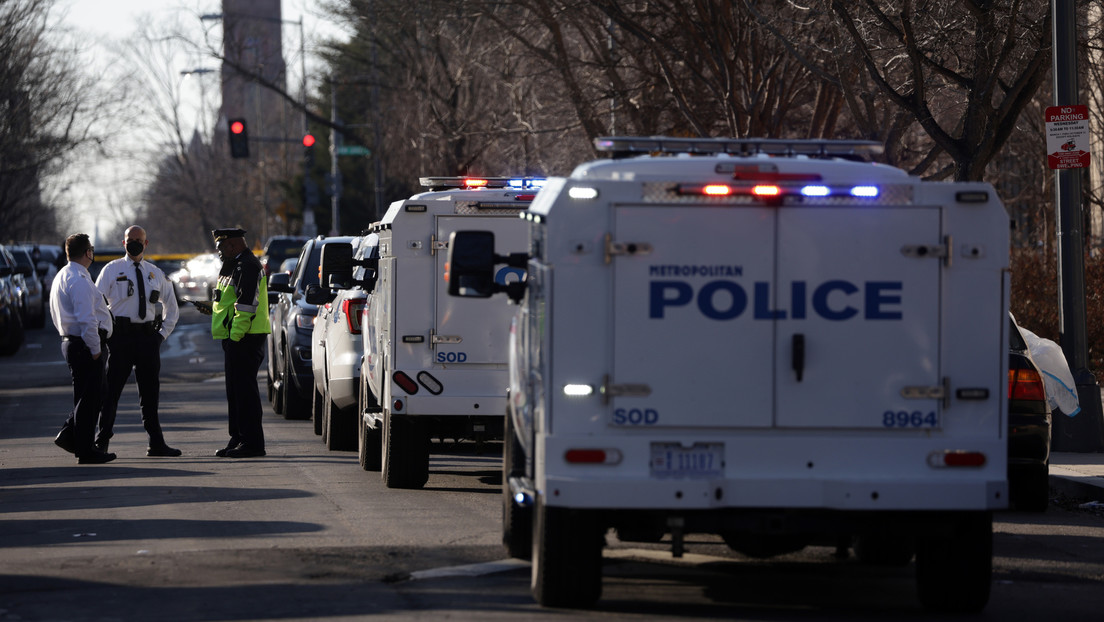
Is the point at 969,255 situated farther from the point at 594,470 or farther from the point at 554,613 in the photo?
the point at 554,613

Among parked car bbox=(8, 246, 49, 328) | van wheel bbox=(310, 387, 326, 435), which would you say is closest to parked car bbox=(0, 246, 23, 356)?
parked car bbox=(8, 246, 49, 328)

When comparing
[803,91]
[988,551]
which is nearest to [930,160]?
[803,91]

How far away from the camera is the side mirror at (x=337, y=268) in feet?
45.1

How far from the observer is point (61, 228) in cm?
13438

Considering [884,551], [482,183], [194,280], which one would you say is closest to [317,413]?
[482,183]

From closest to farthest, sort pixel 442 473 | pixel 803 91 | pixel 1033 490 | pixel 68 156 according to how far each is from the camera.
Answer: pixel 1033 490 < pixel 442 473 < pixel 803 91 < pixel 68 156

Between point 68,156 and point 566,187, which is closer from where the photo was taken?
point 566,187

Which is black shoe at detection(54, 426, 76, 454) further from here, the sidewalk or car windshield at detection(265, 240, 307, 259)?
car windshield at detection(265, 240, 307, 259)

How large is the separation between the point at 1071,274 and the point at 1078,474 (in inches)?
83.1

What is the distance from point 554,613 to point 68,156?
5811 centimetres

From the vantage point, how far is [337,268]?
1384cm

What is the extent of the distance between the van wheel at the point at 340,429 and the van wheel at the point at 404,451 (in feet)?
9.44

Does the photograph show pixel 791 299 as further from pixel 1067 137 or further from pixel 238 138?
pixel 238 138

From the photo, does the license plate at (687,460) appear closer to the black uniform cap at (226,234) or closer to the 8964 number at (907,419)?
the 8964 number at (907,419)
